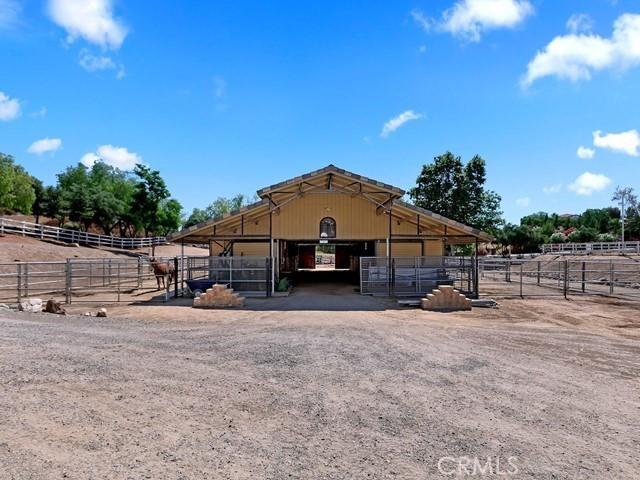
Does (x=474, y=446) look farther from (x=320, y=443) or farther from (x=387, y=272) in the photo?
(x=387, y=272)

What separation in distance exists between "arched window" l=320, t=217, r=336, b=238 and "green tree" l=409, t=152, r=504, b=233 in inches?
1039

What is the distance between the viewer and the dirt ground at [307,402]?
11.5ft

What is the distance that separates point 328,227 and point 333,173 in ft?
9.42

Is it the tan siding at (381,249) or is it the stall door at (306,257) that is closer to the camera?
the tan siding at (381,249)

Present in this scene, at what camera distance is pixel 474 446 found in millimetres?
3869

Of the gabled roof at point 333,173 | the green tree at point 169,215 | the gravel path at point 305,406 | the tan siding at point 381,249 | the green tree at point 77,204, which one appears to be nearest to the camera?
the gravel path at point 305,406

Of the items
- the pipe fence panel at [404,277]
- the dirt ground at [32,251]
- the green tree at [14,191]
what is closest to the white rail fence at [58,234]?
the dirt ground at [32,251]

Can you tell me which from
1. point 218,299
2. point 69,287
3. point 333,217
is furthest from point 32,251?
point 333,217

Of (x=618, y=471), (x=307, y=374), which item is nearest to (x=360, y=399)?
(x=307, y=374)

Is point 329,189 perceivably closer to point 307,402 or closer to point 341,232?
point 341,232

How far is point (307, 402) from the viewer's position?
4832mm

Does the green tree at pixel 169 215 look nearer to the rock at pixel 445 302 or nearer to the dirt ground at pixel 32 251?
the dirt ground at pixel 32 251

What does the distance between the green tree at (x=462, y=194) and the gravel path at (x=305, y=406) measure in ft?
116

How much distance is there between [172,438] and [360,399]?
2.14 meters
